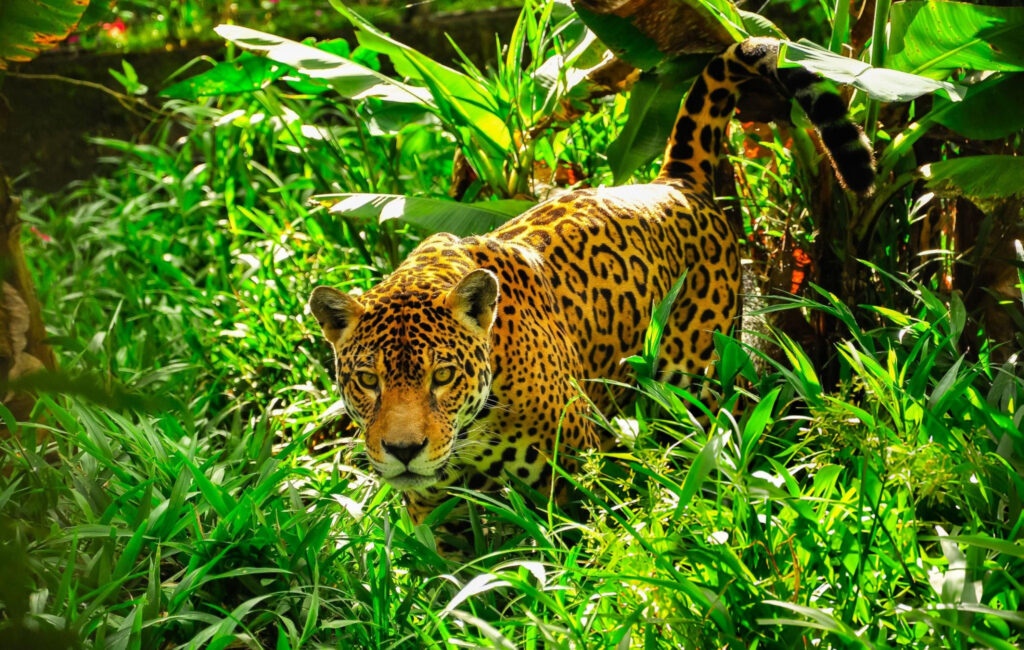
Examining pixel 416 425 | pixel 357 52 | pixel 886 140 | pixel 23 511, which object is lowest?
pixel 23 511

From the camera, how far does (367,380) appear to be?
3.17 metres

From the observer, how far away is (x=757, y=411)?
8.48ft

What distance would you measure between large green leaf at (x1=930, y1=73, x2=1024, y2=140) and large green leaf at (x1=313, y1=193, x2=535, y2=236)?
175cm

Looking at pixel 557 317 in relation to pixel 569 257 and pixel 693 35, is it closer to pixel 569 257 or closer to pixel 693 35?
pixel 569 257

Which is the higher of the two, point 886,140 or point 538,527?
point 886,140

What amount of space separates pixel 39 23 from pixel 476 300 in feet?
4.76

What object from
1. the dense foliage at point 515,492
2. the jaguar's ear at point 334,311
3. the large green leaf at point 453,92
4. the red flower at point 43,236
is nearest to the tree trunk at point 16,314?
the dense foliage at point 515,492

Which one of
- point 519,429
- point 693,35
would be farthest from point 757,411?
point 693,35

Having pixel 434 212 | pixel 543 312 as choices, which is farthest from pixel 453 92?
pixel 543 312

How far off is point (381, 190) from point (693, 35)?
6.95ft

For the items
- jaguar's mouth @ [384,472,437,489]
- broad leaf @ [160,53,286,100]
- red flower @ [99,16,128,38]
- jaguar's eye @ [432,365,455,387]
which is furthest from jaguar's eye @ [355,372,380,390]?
red flower @ [99,16,128,38]

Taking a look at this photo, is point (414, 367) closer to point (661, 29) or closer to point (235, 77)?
point (661, 29)

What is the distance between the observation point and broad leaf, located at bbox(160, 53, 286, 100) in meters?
5.09

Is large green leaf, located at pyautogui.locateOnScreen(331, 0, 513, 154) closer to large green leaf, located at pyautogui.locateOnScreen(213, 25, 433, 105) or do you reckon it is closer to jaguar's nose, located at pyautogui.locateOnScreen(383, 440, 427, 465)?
large green leaf, located at pyautogui.locateOnScreen(213, 25, 433, 105)
